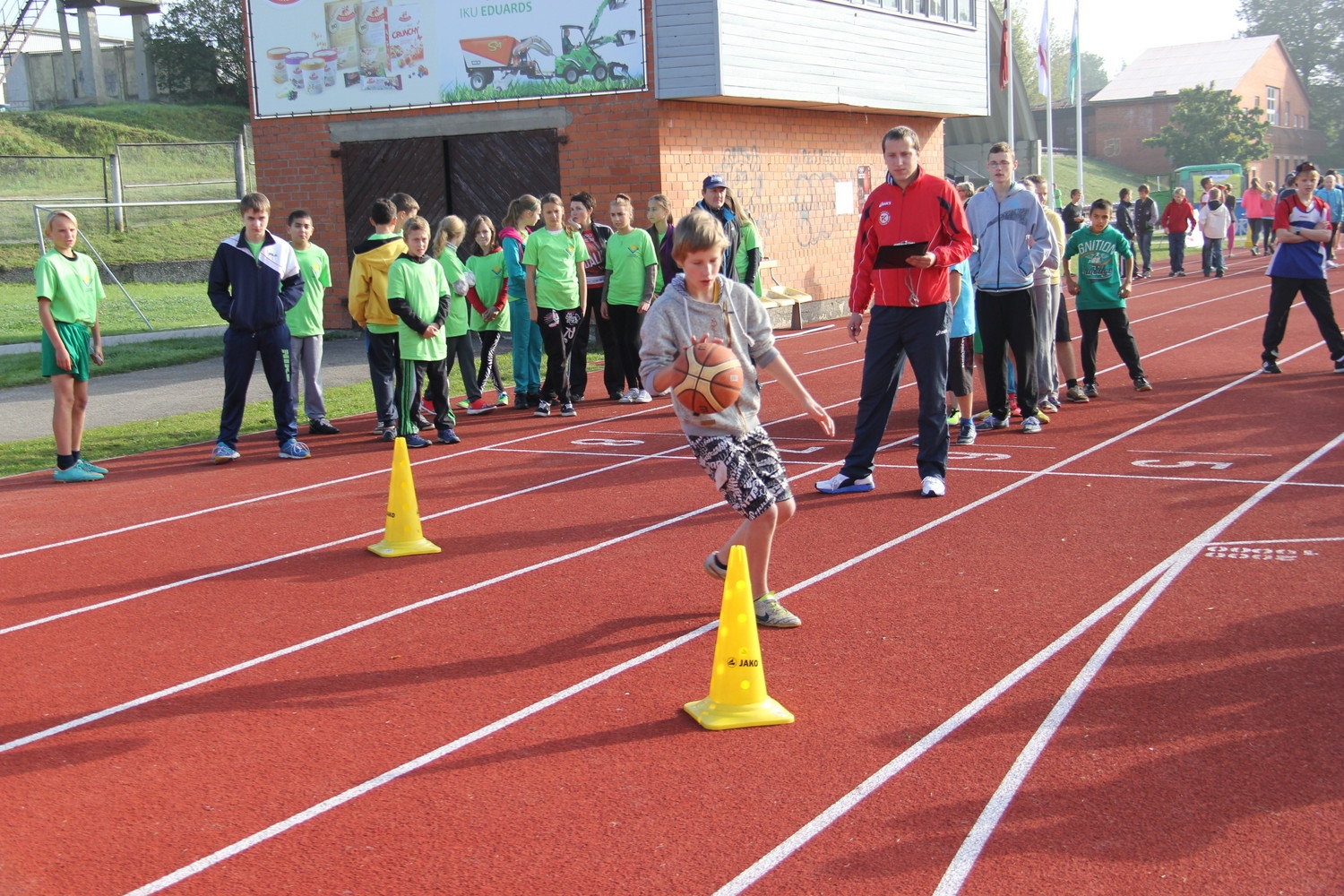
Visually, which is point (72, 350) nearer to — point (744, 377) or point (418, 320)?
point (418, 320)

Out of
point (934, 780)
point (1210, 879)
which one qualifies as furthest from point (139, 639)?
point (1210, 879)

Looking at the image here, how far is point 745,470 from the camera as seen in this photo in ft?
19.5

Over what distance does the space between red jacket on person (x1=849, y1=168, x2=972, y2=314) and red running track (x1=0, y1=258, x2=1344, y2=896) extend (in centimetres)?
138

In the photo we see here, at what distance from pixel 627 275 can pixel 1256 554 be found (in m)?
7.63

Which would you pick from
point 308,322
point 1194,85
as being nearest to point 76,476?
point 308,322

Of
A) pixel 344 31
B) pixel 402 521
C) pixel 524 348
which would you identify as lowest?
pixel 402 521

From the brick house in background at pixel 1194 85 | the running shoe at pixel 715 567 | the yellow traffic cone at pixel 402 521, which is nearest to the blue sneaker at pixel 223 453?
the yellow traffic cone at pixel 402 521

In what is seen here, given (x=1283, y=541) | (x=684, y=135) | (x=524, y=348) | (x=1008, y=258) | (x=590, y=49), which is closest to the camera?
(x=1283, y=541)

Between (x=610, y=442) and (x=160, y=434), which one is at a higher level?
(x=160, y=434)

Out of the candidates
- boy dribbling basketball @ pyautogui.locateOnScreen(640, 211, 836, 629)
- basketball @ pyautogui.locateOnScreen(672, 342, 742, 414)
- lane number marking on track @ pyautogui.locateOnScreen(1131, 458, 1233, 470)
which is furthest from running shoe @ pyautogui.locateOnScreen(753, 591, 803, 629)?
lane number marking on track @ pyautogui.locateOnScreen(1131, 458, 1233, 470)

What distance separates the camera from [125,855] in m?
4.14

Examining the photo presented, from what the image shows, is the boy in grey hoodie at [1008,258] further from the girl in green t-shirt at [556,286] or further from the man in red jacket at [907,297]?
the girl in green t-shirt at [556,286]

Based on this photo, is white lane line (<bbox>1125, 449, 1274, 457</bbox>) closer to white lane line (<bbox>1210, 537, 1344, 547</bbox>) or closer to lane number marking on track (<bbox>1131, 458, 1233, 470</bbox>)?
lane number marking on track (<bbox>1131, 458, 1233, 470</bbox>)

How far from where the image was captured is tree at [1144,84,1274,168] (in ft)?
221
